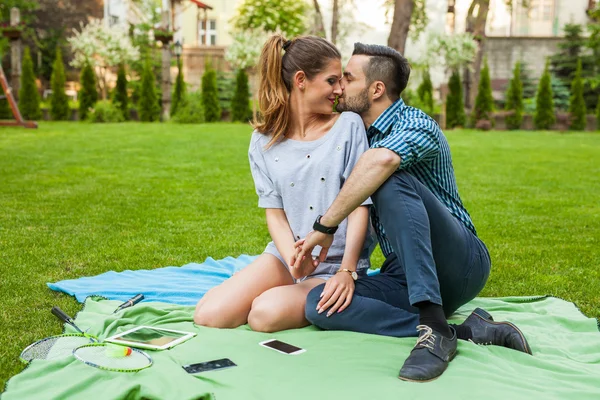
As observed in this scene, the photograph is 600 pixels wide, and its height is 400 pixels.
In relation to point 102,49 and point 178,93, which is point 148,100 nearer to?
point 178,93

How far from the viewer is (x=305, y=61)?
3512mm

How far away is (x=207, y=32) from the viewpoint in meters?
38.1

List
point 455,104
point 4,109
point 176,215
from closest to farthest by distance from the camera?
point 176,215 < point 4,109 < point 455,104

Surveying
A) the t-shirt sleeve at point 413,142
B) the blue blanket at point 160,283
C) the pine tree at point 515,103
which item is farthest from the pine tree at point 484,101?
the t-shirt sleeve at point 413,142

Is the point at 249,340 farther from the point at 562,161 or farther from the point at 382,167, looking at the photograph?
the point at 562,161

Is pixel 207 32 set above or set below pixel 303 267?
above

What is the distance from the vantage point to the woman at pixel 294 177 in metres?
3.43

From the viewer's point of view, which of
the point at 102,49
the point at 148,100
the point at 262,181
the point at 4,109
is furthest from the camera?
the point at 102,49

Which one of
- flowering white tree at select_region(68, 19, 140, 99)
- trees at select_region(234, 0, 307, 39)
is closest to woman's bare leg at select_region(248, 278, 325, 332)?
flowering white tree at select_region(68, 19, 140, 99)

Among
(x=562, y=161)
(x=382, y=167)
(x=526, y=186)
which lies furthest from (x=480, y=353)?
(x=562, y=161)

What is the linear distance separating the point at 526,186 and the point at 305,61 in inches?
269

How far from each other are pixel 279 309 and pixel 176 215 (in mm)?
4072

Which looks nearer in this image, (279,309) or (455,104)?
(279,309)

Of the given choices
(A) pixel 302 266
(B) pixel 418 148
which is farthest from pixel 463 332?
(B) pixel 418 148
